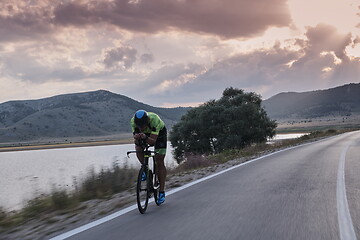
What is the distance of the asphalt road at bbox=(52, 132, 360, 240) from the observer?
507 cm

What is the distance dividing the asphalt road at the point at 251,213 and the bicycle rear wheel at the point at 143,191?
169 millimetres

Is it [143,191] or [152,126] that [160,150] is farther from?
[143,191]

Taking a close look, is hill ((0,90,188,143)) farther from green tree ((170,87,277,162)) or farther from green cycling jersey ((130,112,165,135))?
green cycling jersey ((130,112,165,135))

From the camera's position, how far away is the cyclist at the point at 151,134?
6406 millimetres

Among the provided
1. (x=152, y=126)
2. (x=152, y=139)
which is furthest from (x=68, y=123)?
(x=152, y=139)

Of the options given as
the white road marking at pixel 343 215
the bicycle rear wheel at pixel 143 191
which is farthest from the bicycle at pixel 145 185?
the white road marking at pixel 343 215

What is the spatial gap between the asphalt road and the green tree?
113 ft

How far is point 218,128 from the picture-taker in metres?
45.1

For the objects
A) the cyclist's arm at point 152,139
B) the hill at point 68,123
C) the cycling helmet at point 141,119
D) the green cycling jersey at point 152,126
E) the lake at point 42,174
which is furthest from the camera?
the hill at point 68,123

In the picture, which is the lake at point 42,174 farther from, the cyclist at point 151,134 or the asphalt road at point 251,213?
the asphalt road at point 251,213

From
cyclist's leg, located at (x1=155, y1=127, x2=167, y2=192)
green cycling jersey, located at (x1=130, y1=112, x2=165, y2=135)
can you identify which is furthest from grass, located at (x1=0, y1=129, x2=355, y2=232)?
green cycling jersey, located at (x1=130, y1=112, x2=165, y2=135)

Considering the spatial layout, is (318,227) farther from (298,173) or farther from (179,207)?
(298,173)

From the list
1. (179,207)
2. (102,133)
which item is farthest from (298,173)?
(102,133)

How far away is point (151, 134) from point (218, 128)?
3886cm
